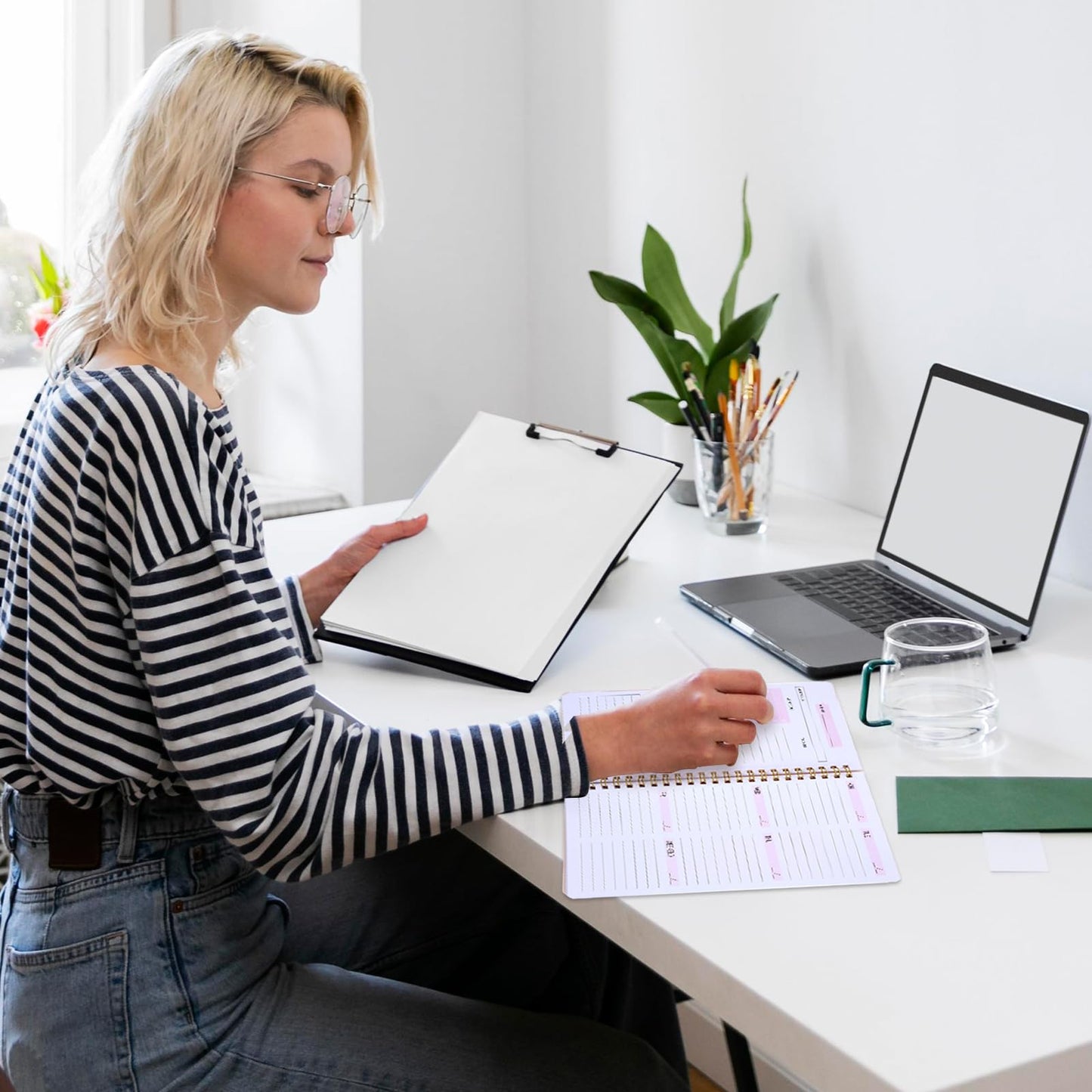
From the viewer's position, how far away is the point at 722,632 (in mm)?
1179

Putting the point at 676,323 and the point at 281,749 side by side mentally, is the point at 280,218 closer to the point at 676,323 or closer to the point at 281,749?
the point at 281,749

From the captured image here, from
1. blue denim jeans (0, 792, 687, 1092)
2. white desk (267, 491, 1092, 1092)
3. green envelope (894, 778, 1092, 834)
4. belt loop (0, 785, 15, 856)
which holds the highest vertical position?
green envelope (894, 778, 1092, 834)

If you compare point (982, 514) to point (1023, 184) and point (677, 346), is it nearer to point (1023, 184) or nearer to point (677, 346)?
point (1023, 184)

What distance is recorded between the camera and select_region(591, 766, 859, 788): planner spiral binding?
882 mm

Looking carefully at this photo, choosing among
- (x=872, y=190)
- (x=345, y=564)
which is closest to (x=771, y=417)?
(x=872, y=190)

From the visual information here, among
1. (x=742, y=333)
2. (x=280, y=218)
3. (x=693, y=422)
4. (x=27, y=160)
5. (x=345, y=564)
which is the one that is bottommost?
(x=345, y=564)

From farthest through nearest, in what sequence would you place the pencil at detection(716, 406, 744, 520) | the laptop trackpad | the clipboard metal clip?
1. the pencil at detection(716, 406, 744, 520)
2. the clipboard metal clip
3. the laptop trackpad

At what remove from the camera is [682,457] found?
5.38 feet

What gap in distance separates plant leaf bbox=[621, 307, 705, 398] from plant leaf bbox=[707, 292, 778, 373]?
22 millimetres

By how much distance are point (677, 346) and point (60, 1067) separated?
Answer: 1.05m

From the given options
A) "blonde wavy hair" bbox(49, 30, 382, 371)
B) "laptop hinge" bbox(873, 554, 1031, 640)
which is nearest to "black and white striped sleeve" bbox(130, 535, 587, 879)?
"blonde wavy hair" bbox(49, 30, 382, 371)

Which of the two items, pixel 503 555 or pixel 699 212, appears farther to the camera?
pixel 699 212

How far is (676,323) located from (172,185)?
0.78 metres

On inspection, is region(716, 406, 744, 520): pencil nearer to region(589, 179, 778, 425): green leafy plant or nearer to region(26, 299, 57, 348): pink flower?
region(589, 179, 778, 425): green leafy plant
